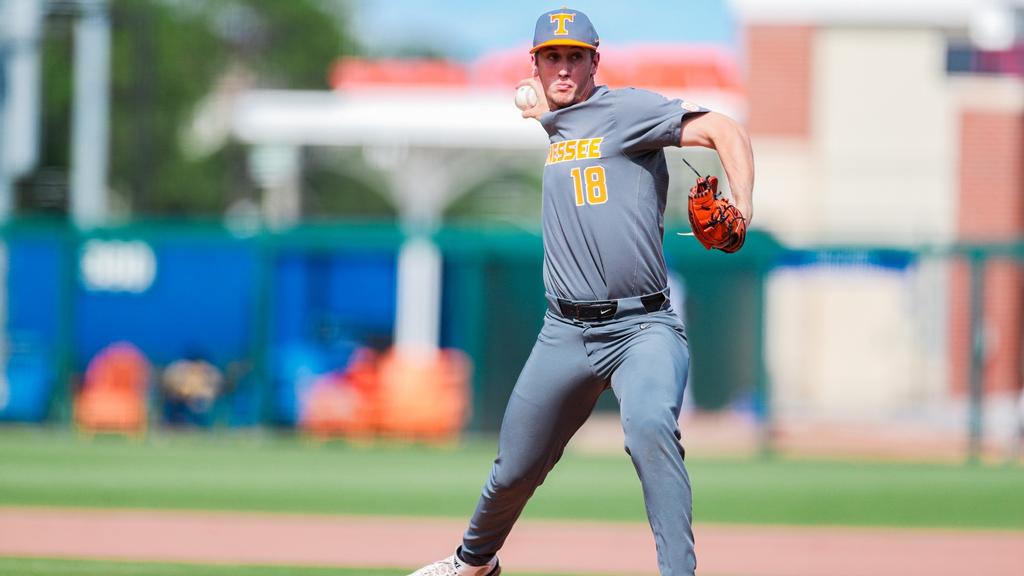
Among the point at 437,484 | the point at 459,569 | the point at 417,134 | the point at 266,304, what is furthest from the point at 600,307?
the point at 417,134

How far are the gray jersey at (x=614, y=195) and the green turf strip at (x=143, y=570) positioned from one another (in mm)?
2541

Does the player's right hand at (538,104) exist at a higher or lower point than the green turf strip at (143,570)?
higher

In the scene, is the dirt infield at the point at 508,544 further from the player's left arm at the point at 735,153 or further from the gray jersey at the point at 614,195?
the player's left arm at the point at 735,153

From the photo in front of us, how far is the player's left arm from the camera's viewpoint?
15.0 feet

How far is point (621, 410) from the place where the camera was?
187 inches

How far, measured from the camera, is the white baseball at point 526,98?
5309mm

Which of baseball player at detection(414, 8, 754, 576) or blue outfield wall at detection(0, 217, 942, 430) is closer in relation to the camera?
baseball player at detection(414, 8, 754, 576)

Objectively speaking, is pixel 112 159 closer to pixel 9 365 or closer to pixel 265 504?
pixel 9 365

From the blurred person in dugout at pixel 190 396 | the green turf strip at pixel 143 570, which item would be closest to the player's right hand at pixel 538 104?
the green turf strip at pixel 143 570

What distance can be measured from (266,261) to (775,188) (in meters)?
8.94

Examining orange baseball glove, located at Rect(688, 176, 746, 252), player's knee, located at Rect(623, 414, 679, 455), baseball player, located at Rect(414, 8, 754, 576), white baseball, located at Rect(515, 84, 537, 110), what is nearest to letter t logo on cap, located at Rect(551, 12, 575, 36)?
baseball player, located at Rect(414, 8, 754, 576)

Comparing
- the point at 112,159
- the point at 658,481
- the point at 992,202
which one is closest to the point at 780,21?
the point at 992,202

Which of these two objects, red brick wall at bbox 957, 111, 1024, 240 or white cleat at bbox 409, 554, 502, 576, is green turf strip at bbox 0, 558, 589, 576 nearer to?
white cleat at bbox 409, 554, 502, 576

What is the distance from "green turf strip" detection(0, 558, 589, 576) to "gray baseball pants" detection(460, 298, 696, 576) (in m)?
1.81
